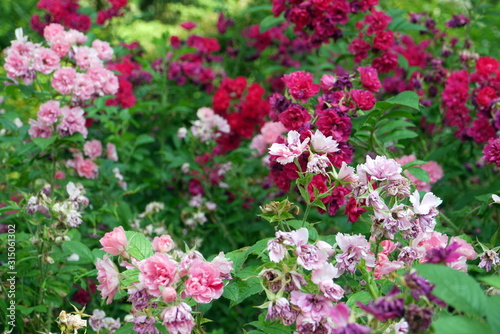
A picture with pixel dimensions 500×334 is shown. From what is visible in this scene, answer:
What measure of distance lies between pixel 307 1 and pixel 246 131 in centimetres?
85

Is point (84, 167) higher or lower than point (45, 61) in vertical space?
lower

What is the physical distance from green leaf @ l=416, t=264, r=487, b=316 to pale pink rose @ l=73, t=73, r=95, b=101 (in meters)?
1.70

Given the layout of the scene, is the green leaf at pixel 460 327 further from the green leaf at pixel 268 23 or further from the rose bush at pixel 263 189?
the green leaf at pixel 268 23

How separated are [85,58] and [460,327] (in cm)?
197

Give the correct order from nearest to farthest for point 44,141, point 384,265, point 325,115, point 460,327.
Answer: point 460,327 → point 384,265 → point 325,115 → point 44,141

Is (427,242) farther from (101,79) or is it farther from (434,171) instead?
(101,79)

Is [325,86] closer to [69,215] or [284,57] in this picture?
[69,215]

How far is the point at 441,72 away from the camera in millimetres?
2715

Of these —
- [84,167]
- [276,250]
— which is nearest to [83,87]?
[84,167]

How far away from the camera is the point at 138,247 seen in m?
1.46

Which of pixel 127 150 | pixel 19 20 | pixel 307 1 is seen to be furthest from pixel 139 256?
pixel 19 20

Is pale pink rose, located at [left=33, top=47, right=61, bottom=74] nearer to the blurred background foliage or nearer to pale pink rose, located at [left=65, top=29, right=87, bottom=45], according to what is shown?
pale pink rose, located at [left=65, top=29, right=87, bottom=45]

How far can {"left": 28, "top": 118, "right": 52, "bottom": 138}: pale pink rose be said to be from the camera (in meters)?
2.27

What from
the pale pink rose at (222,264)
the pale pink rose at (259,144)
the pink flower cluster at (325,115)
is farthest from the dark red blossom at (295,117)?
the pale pink rose at (259,144)
